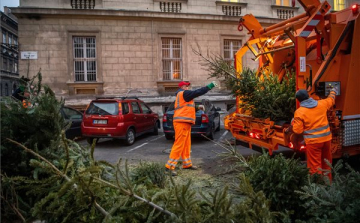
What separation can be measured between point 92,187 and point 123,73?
13.6m

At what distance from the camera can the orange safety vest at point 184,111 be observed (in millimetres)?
6043

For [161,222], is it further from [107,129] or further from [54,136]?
[107,129]

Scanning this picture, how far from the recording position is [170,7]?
1566 centimetres

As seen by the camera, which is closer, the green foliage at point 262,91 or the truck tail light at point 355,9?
the truck tail light at point 355,9

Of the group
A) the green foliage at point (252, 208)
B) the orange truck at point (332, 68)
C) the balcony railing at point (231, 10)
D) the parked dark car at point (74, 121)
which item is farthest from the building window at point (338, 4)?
the green foliage at point (252, 208)

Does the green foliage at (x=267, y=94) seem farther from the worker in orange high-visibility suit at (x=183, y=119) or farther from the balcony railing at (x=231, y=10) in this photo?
the balcony railing at (x=231, y=10)

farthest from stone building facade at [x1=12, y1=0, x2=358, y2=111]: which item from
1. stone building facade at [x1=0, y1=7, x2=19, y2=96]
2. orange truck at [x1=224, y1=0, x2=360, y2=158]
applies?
stone building facade at [x1=0, y1=7, x2=19, y2=96]

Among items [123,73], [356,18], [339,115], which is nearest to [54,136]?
[339,115]

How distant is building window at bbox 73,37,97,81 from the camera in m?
14.8

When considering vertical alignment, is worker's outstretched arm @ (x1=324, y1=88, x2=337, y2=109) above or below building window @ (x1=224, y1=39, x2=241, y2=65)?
below

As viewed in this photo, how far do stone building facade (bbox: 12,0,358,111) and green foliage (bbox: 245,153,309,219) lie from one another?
1112 centimetres

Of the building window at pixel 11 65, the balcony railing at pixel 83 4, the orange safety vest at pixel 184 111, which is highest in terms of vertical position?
the building window at pixel 11 65

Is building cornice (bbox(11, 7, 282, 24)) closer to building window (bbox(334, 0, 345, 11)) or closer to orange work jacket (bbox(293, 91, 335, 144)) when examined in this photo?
building window (bbox(334, 0, 345, 11))

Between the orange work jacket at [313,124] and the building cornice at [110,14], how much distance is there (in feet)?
39.8
